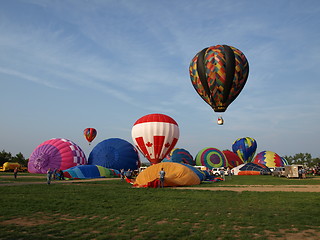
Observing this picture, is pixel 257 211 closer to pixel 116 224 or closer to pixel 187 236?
pixel 187 236

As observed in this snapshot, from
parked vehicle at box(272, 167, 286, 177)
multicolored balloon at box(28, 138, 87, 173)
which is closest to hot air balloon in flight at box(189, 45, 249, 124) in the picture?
parked vehicle at box(272, 167, 286, 177)

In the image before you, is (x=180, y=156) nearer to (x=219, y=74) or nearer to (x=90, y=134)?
(x=90, y=134)

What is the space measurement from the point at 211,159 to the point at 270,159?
39.9 feet

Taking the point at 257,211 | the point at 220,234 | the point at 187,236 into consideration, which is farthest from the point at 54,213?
the point at 257,211

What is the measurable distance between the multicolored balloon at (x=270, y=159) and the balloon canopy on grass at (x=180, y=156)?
14.9m

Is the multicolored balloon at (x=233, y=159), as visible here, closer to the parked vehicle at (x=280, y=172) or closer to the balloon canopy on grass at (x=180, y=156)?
the balloon canopy on grass at (x=180, y=156)

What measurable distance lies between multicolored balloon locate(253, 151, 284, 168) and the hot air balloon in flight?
36195 millimetres

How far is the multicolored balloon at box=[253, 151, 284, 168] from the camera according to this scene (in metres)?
59.0

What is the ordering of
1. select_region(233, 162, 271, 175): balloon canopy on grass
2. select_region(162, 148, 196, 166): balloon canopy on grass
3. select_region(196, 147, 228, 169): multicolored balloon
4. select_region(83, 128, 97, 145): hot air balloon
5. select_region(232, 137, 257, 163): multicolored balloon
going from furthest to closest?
select_region(232, 137, 257, 163): multicolored balloon → select_region(83, 128, 97, 145): hot air balloon → select_region(196, 147, 228, 169): multicolored balloon → select_region(162, 148, 196, 166): balloon canopy on grass → select_region(233, 162, 271, 175): balloon canopy on grass

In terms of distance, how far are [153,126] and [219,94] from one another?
430 inches

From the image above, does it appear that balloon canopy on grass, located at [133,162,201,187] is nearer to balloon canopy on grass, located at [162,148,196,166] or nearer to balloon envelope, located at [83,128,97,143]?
balloon canopy on grass, located at [162,148,196,166]

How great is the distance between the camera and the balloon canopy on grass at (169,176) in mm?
21072

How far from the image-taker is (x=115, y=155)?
4591cm

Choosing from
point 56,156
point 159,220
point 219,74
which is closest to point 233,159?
point 56,156
